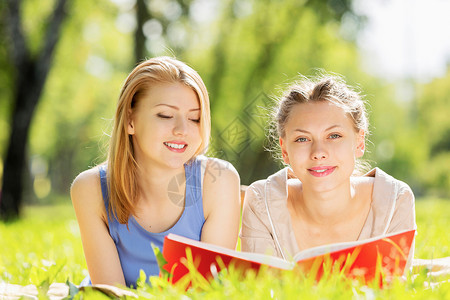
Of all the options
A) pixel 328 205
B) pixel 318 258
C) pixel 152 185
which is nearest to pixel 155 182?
pixel 152 185

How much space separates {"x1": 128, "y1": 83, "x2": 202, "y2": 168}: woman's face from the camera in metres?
2.82

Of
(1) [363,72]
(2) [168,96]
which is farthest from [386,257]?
(1) [363,72]

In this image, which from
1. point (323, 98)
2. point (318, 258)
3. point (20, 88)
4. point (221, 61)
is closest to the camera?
point (318, 258)

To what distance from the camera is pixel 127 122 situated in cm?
301

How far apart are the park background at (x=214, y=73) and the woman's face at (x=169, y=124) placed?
0.48 meters

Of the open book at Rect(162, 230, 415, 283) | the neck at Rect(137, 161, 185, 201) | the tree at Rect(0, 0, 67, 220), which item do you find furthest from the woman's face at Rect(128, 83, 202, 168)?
the tree at Rect(0, 0, 67, 220)

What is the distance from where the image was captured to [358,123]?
2.99 meters

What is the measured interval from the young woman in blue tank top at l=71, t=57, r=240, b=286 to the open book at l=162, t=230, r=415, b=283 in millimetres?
803

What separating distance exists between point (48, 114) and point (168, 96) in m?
20.0

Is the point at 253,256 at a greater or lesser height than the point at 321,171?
lesser

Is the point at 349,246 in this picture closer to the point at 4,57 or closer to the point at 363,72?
the point at 4,57

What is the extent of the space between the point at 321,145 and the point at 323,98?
314 mm

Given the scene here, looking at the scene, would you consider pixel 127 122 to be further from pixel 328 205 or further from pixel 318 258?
pixel 318 258

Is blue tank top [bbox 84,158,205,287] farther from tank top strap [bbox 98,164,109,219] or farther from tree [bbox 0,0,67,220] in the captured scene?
tree [bbox 0,0,67,220]
